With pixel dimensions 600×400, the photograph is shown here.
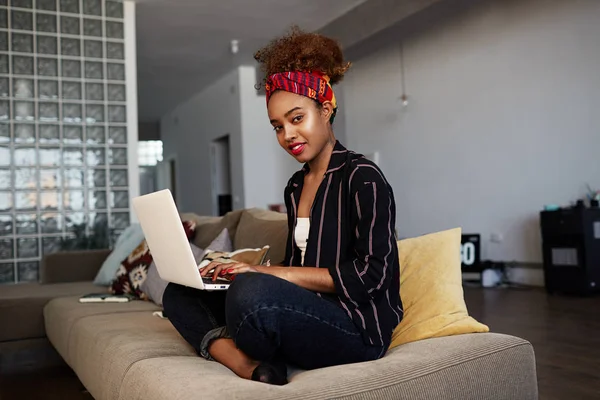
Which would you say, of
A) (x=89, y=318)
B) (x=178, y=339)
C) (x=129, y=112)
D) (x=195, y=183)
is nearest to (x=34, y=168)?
(x=129, y=112)

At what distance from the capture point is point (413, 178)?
22.6 ft

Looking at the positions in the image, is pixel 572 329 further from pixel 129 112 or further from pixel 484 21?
pixel 129 112

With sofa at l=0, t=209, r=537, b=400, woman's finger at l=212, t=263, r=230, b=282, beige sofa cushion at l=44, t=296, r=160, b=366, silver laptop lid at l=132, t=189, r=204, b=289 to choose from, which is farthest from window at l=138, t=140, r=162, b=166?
woman's finger at l=212, t=263, r=230, b=282

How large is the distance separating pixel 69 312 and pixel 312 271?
161 centimetres

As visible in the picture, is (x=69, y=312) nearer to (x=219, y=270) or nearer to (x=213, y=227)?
(x=213, y=227)

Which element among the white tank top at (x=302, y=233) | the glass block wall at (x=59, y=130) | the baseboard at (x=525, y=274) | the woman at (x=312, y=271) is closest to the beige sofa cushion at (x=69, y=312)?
the woman at (x=312, y=271)

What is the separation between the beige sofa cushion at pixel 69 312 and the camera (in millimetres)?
2406

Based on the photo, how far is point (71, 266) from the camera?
12.8 feet

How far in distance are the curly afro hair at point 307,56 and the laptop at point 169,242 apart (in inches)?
17.2

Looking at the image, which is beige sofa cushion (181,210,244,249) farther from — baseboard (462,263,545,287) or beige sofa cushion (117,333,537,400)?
baseboard (462,263,545,287)

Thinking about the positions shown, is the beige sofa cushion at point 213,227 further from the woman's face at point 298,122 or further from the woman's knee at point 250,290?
the woman's knee at point 250,290

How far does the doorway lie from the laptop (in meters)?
7.82

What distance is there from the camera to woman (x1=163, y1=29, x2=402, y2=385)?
4.16ft

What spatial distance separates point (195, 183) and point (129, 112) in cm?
502
